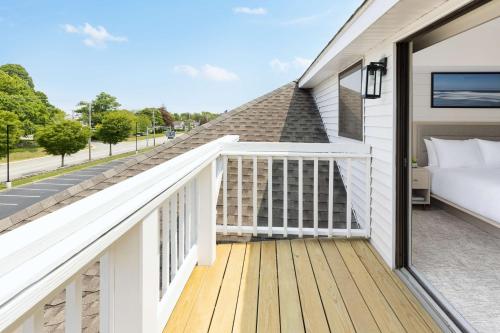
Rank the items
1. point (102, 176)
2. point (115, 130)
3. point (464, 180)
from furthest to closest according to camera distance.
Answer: point (115, 130) → point (464, 180) → point (102, 176)

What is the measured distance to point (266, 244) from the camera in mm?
3547

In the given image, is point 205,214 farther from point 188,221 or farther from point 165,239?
point 165,239

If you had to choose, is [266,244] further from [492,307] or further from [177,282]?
[492,307]

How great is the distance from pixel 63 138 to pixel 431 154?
45498mm

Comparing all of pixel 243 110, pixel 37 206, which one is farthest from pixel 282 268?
pixel 243 110

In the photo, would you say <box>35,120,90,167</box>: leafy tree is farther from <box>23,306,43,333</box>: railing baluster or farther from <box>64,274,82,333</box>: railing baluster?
<box>23,306,43,333</box>: railing baluster

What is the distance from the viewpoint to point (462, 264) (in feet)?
10.3

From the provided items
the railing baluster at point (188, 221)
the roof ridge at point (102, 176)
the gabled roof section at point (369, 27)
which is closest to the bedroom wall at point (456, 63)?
the gabled roof section at point (369, 27)

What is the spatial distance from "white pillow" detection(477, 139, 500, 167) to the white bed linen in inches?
13.9

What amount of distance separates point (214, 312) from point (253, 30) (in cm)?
6557

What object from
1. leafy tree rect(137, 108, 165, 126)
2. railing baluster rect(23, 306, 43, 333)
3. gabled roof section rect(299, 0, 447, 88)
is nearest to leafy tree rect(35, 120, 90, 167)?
leafy tree rect(137, 108, 165, 126)

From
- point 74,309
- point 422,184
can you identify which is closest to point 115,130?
point 422,184

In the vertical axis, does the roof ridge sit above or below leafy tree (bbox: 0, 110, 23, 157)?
below

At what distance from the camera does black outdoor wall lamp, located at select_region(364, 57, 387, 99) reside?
3.27m
